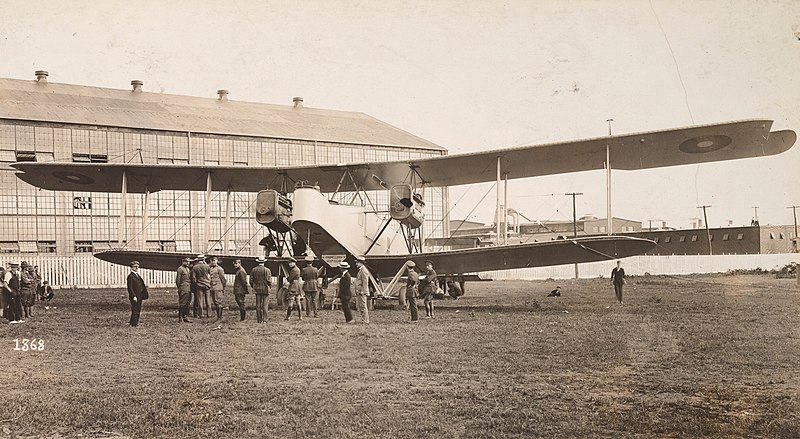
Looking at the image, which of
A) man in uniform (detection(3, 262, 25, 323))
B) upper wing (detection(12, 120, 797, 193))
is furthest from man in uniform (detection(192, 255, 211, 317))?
upper wing (detection(12, 120, 797, 193))

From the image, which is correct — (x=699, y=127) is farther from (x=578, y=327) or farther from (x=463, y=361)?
(x=463, y=361)

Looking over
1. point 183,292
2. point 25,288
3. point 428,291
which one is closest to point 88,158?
point 25,288

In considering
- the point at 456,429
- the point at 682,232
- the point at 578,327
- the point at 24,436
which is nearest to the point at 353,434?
the point at 456,429

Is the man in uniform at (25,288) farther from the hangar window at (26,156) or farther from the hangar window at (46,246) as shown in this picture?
the hangar window at (46,246)

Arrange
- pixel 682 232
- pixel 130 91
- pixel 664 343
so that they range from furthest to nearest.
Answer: pixel 682 232 → pixel 130 91 → pixel 664 343

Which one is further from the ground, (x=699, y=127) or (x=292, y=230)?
(x=699, y=127)
